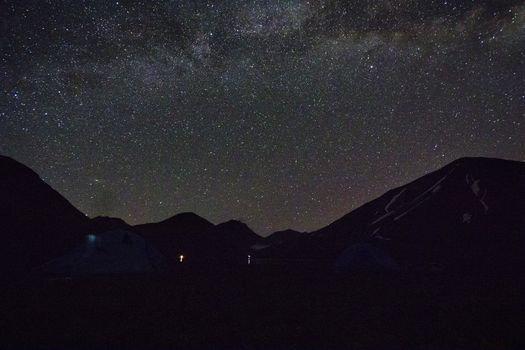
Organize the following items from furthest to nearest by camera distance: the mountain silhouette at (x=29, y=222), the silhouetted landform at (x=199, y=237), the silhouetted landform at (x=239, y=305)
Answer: the silhouetted landform at (x=199, y=237) → the mountain silhouette at (x=29, y=222) → the silhouetted landform at (x=239, y=305)

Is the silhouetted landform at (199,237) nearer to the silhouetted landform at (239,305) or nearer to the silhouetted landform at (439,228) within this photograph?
the silhouetted landform at (439,228)

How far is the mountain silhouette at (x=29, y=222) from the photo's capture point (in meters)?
36.9

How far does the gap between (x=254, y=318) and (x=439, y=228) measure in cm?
5318

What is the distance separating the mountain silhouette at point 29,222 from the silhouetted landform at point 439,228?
2743cm

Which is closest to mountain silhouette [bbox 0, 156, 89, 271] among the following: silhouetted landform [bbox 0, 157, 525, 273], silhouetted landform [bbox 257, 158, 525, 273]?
silhouetted landform [bbox 0, 157, 525, 273]

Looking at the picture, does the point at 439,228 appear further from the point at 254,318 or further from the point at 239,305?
the point at 254,318

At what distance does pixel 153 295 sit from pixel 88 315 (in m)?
4.47

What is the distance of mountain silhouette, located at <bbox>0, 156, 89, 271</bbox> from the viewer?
36906 mm

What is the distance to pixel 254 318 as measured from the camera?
11.4 meters

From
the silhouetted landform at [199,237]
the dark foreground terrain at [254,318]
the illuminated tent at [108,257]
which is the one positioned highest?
the silhouetted landform at [199,237]

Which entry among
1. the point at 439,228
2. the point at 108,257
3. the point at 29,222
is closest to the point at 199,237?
the point at 29,222

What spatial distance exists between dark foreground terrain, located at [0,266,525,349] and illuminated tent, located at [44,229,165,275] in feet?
14.7

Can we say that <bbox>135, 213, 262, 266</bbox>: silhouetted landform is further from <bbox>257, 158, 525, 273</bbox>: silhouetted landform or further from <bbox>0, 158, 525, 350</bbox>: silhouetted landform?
<bbox>0, 158, 525, 350</bbox>: silhouetted landform

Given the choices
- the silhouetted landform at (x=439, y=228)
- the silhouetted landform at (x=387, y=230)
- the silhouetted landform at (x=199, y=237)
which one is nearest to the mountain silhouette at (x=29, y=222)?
the silhouetted landform at (x=387, y=230)
